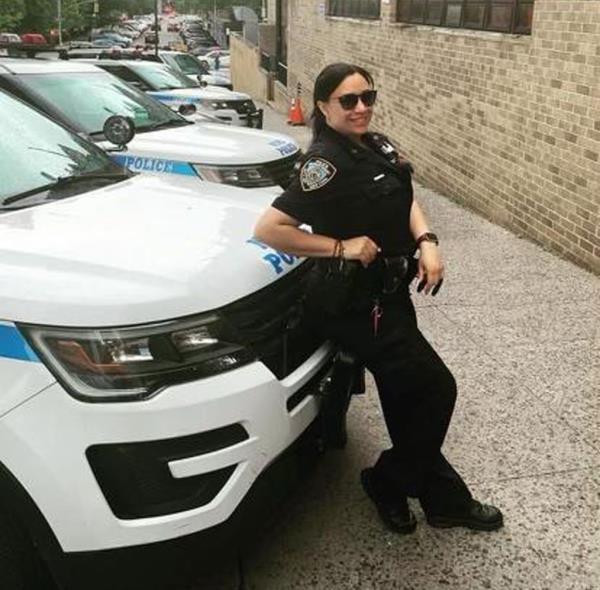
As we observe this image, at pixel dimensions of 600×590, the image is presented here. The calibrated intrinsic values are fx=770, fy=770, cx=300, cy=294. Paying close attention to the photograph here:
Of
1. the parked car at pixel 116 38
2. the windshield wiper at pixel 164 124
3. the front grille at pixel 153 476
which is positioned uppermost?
the front grille at pixel 153 476

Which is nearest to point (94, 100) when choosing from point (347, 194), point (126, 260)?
point (347, 194)

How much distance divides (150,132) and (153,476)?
5110mm

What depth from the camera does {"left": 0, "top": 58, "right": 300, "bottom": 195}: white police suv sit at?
6.16 m

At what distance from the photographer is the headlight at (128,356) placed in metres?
2.05

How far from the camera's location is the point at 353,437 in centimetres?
371

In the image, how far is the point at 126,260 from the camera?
234 cm

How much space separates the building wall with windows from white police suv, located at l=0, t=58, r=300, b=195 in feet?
7.33

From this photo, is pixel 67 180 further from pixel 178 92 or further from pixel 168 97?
pixel 178 92

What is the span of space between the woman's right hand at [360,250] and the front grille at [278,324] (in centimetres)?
25

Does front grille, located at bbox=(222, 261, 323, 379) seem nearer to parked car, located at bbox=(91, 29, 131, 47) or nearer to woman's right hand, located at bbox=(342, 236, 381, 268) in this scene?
woman's right hand, located at bbox=(342, 236, 381, 268)

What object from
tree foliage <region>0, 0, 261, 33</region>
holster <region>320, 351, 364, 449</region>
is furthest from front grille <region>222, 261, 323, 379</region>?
tree foliage <region>0, 0, 261, 33</region>

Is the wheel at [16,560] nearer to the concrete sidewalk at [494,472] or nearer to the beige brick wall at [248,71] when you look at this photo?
the concrete sidewalk at [494,472]

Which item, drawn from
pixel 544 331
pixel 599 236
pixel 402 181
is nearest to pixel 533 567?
pixel 402 181

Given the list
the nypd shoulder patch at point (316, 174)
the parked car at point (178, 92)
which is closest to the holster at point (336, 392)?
the nypd shoulder patch at point (316, 174)
